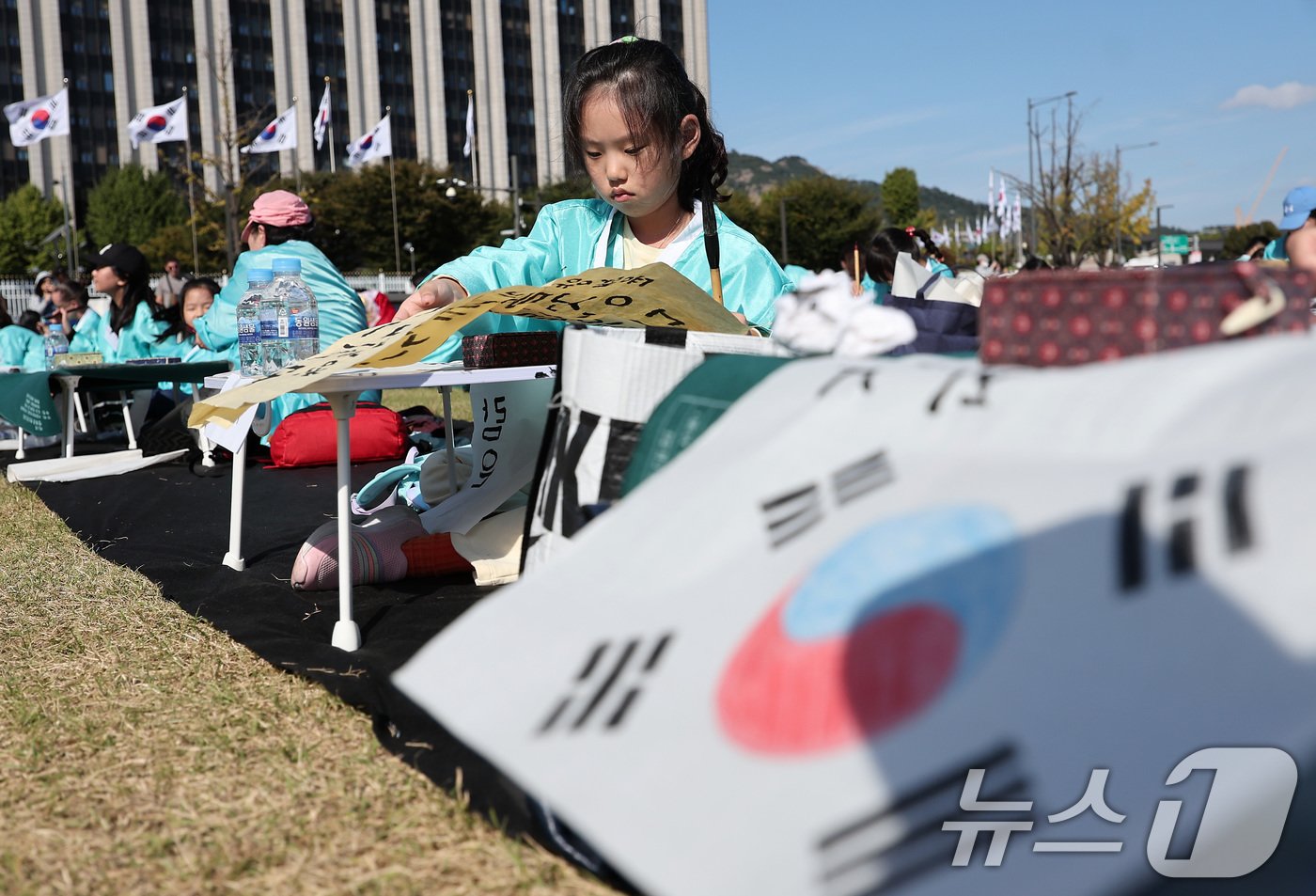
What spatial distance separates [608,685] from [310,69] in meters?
64.6

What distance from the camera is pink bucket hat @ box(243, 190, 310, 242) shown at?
5.45 metres

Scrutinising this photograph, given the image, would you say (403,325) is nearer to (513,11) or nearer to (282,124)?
(282,124)

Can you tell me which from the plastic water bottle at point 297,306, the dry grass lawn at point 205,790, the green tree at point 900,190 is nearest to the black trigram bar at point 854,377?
the dry grass lawn at point 205,790

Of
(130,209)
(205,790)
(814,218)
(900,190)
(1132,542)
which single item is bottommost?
(205,790)

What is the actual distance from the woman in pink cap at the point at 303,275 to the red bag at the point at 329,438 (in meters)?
0.18

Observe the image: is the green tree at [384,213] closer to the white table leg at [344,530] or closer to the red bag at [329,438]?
the red bag at [329,438]

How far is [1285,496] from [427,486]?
271cm

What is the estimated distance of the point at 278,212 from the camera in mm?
5488

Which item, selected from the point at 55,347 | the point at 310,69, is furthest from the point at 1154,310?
the point at 310,69

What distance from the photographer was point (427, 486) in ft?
11.3

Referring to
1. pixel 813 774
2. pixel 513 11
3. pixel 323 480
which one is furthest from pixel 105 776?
pixel 513 11

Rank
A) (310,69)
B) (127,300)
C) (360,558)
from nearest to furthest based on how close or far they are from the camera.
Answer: (360,558), (127,300), (310,69)

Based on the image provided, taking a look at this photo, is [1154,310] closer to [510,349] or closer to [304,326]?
[510,349]

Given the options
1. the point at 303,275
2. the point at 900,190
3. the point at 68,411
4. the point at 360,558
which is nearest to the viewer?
the point at 360,558
